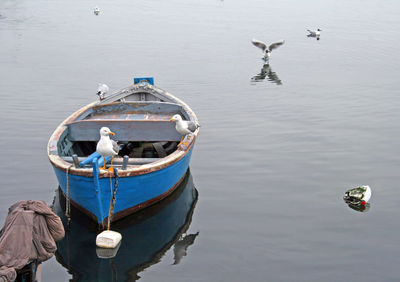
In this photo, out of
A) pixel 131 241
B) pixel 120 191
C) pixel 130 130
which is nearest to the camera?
pixel 120 191

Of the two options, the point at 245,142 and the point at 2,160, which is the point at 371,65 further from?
the point at 2,160

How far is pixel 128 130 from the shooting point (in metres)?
14.2

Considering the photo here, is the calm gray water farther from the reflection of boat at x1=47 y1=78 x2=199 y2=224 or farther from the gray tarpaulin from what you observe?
the gray tarpaulin

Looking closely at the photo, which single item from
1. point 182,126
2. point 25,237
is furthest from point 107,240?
point 182,126

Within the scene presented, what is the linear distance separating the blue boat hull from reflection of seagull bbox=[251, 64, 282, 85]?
56.0ft

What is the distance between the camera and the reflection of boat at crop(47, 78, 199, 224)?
11297 mm

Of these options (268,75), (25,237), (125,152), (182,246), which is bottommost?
(182,246)

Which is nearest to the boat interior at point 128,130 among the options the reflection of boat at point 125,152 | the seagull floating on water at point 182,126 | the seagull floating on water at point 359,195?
the reflection of boat at point 125,152

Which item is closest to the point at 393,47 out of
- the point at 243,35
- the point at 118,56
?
the point at 243,35

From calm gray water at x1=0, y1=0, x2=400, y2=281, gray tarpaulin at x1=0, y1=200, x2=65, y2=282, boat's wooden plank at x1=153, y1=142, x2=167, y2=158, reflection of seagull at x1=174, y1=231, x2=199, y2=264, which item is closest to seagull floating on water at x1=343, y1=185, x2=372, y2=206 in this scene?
calm gray water at x1=0, y1=0, x2=400, y2=281

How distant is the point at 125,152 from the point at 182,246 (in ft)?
15.4

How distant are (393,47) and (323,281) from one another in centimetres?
3203

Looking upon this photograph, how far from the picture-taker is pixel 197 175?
15625mm

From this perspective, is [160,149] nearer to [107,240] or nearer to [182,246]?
[182,246]
